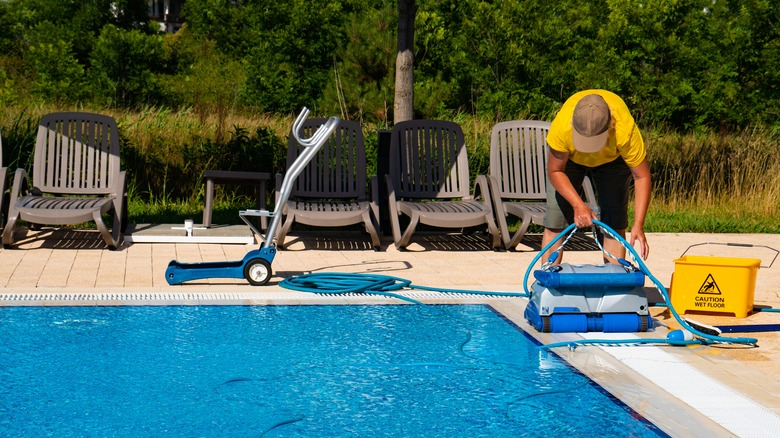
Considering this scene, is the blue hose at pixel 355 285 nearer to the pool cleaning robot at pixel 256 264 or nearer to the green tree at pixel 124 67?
the pool cleaning robot at pixel 256 264

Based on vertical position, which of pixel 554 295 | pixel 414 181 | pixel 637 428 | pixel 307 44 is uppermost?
pixel 307 44

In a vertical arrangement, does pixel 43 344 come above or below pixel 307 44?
below

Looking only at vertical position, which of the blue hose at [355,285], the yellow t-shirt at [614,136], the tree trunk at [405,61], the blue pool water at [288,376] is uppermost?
the tree trunk at [405,61]

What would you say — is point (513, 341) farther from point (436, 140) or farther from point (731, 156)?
point (731, 156)

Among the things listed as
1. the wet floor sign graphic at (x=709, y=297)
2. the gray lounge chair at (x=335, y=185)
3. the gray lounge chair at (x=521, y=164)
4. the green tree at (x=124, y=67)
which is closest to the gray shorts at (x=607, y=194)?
the wet floor sign graphic at (x=709, y=297)

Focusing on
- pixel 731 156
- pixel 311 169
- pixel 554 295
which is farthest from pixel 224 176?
pixel 731 156

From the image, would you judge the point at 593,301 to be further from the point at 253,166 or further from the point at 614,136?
the point at 253,166

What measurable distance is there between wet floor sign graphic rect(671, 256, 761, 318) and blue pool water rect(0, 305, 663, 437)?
1124 millimetres

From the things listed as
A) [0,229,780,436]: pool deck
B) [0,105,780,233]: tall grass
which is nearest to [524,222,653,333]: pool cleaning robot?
[0,229,780,436]: pool deck

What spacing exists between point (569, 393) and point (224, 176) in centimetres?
519

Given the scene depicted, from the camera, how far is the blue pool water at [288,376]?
11.8ft

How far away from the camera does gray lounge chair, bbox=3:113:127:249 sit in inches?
296

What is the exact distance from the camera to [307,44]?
3625 cm

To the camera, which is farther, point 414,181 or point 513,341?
point 414,181
